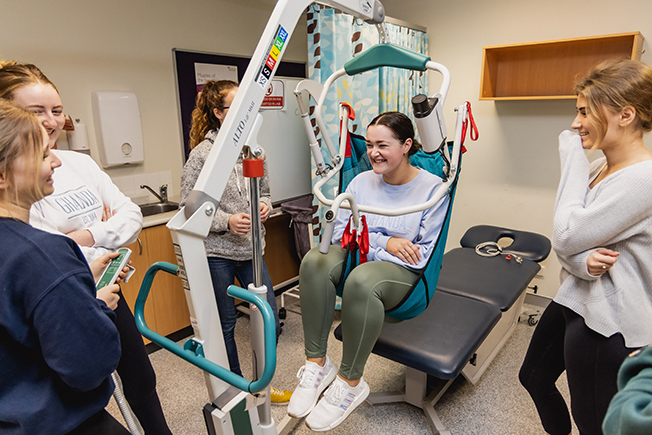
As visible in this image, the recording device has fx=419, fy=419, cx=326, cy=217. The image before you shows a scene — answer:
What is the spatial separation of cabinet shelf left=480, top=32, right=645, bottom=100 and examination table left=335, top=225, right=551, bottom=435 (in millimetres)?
1056

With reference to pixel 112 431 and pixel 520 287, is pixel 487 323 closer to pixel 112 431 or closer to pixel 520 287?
pixel 520 287

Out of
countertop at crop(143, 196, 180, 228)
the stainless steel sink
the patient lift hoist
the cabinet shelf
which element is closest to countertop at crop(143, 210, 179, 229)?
countertop at crop(143, 196, 180, 228)

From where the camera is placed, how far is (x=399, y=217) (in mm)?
1703

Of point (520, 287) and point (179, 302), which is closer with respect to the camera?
point (520, 287)

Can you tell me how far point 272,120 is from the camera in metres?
2.90

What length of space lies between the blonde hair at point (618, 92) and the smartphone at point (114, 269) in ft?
4.68

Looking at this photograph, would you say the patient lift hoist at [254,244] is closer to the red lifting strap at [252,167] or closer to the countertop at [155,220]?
the red lifting strap at [252,167]

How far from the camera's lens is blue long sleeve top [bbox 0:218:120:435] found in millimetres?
793

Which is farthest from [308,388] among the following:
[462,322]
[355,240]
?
[462,322]

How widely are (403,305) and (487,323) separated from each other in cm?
63

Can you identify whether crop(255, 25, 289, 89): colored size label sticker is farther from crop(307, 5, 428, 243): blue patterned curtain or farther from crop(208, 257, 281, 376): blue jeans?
crop(307, 5, 428, 243): blue patterned curtain

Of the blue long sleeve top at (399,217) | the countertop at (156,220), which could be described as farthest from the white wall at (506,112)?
the countertop at (156,220)

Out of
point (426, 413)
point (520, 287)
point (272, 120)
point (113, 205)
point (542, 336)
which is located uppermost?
point (272, 120)

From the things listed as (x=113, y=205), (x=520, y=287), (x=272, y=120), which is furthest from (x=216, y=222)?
(x=520, y=287)
